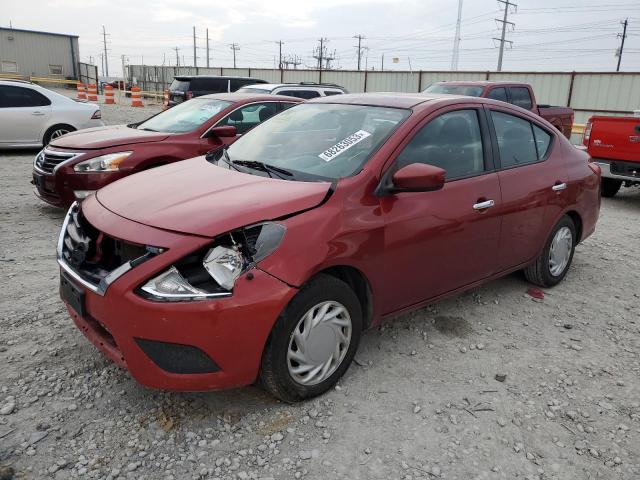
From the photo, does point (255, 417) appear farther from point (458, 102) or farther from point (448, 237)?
point (458, 102)

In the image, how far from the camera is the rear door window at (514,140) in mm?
3922

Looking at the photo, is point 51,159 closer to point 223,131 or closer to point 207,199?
point 223,131

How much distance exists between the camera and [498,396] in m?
3.05

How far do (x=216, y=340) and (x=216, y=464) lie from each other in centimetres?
57

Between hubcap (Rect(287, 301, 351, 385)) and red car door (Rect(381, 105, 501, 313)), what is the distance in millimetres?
387

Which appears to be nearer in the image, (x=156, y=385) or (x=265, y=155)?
(x=156, y=385)

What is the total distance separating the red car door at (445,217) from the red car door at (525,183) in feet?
0.51

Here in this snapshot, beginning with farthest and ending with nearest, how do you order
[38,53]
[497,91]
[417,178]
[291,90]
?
1. [38,53]
2. [291,90]
3. [497,91]
4. [417,178]

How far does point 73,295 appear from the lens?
9.16 ft

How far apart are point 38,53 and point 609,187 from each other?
141 ft

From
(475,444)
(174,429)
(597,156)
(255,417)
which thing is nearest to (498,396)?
(475,444)

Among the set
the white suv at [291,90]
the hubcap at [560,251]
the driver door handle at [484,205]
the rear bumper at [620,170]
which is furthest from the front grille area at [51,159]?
the rear bumper at [620,170]

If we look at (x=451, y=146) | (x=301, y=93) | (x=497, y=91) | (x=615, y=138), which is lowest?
(x=615, y=138)

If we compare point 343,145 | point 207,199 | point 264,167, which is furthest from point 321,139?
point 207,199
